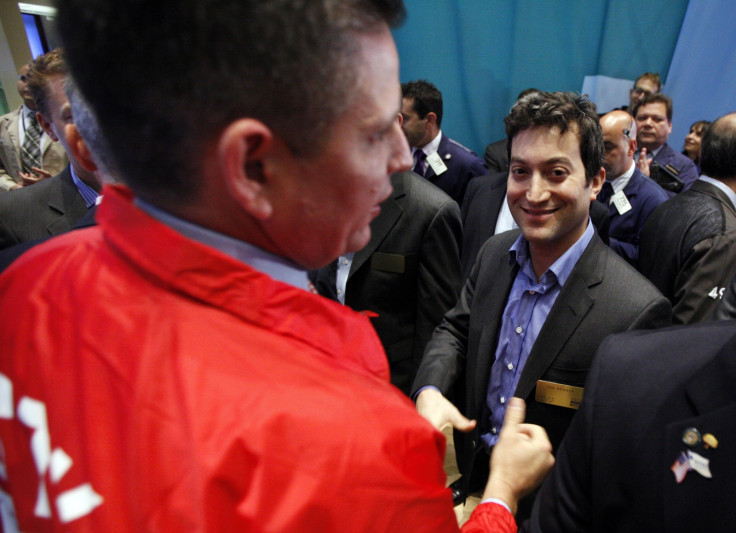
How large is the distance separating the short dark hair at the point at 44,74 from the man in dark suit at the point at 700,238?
292cm

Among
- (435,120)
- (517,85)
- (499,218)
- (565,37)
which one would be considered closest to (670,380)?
(499,218)

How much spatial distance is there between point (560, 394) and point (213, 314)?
1291 mm

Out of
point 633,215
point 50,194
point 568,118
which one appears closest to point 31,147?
point 50,194

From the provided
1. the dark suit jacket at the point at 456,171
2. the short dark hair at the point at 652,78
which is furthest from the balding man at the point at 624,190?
the short dark hair at the point at 652,78

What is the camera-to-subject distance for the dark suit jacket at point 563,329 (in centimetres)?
150

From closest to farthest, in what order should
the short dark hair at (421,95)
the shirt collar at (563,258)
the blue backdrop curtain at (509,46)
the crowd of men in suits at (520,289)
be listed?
the crowd of men in suits at (520,289), the shirt collar at (563,258), the short dark hair at (421,95), the blue backdrop curtain at (509,46)

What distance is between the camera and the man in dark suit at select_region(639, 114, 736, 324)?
2318mm

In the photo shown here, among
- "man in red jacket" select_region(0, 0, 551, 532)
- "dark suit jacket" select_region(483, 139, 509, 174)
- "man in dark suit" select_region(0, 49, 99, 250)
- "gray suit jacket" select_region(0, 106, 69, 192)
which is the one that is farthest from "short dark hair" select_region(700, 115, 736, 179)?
"gray suit jacket" select_region(0, 106, 69, 192)

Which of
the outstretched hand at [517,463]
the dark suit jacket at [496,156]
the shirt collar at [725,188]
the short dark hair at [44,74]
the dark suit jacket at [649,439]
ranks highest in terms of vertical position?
the short dark hair at [44,74]

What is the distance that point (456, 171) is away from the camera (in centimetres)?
395

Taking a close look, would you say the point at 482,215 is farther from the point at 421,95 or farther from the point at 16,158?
the point at 16,158

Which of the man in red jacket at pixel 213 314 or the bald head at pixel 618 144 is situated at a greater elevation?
the man in red jacket at pixel 213 314

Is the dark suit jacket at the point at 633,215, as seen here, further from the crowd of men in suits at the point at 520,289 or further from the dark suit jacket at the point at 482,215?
the dark suit jacket at the point at 482,215

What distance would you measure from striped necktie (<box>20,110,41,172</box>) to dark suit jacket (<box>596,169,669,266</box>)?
15.0 feet
